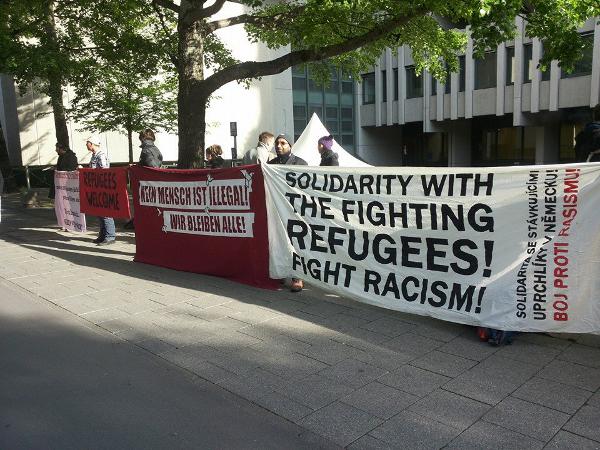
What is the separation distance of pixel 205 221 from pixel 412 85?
32.3 m

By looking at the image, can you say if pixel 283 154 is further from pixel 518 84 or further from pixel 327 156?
pixel 518 84

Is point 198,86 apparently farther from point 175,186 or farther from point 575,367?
point 575,367

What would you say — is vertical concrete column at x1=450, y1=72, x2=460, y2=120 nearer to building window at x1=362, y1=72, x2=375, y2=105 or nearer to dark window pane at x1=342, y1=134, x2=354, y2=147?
building window at x1=362, y1=72, x2=375, y2=105

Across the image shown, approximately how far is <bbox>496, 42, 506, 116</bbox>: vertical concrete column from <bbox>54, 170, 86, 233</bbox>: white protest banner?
1051 inches

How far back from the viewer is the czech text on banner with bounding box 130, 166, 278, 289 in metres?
6.64

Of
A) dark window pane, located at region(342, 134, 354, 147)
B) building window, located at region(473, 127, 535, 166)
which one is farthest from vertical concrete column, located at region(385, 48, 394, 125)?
building window, located at region(473, 127, 535, 166)

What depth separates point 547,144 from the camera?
30.8m

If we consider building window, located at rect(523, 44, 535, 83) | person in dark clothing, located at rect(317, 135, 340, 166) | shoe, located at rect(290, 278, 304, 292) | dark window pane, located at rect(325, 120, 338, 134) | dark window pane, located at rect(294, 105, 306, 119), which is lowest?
shoe, located at rect(290, 278, 304, 292)

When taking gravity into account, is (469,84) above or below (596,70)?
above

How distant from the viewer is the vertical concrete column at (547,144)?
1211 inches

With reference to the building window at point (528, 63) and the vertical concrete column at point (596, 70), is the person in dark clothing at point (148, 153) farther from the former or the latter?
the building window at point (528, 63)

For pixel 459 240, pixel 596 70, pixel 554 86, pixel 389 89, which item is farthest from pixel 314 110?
pixel 459 240

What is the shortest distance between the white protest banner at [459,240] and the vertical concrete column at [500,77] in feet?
92.9

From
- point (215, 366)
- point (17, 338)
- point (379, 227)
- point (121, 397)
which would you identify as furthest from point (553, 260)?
point (17, 338)
